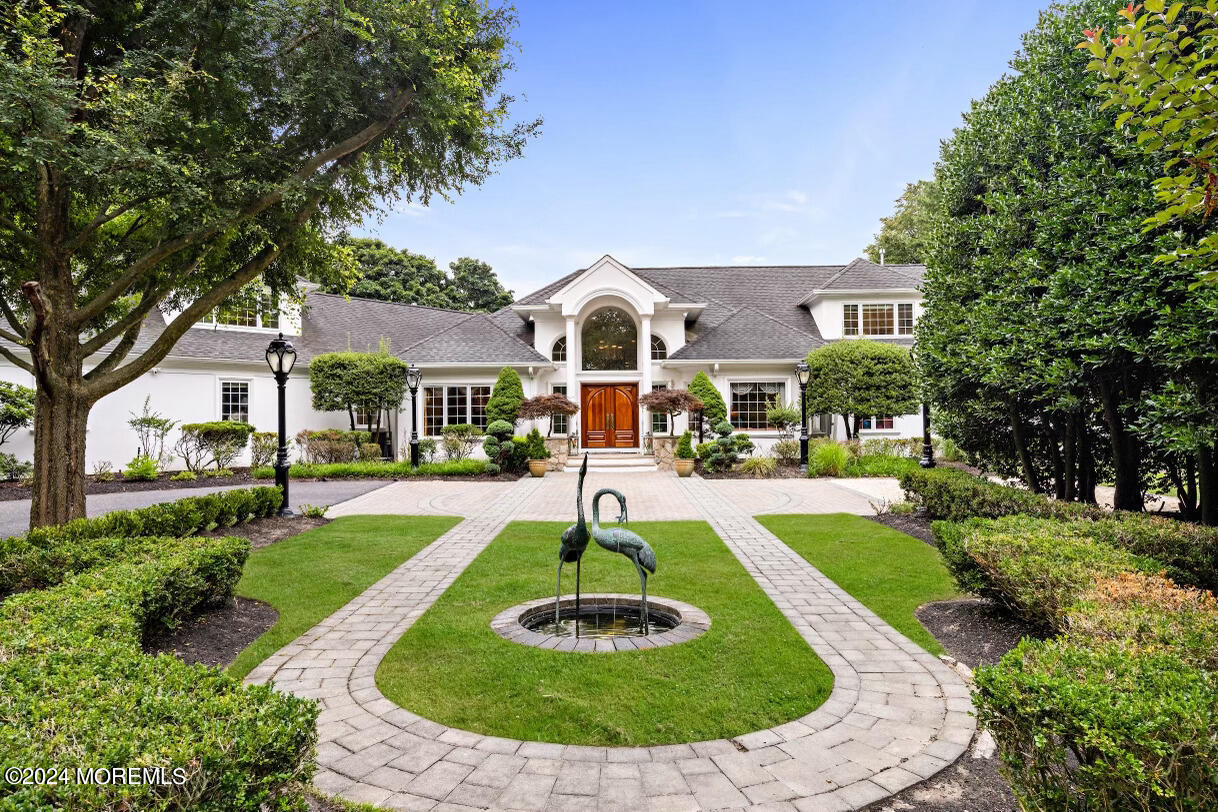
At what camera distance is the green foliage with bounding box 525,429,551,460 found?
19219mm

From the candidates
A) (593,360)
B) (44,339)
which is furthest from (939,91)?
(44,339)

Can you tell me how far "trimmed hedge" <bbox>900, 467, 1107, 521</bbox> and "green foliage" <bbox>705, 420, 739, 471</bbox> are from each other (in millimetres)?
7521

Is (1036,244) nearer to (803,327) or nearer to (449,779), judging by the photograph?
(449,779)

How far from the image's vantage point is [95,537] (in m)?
6.70

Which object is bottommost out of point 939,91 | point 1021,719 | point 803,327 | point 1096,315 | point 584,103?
point 1021,719

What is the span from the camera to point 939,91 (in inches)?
512

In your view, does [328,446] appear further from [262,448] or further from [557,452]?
[557,452]

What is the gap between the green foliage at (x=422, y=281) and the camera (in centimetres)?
3897

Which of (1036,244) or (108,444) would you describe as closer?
(1036,244)

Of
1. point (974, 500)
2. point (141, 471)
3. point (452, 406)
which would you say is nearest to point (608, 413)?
point (452, 406)

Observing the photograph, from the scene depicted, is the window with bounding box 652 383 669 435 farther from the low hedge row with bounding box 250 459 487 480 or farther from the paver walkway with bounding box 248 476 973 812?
the paver walkway with bounding box 248 476 973 812

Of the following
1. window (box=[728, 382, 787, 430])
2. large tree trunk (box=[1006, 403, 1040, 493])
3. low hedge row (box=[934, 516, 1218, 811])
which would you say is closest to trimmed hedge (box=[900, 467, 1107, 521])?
large tree trunk (box=[1006, 403, 1040, 493])

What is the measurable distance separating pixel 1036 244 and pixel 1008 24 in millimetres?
3781

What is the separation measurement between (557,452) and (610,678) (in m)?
15.8
